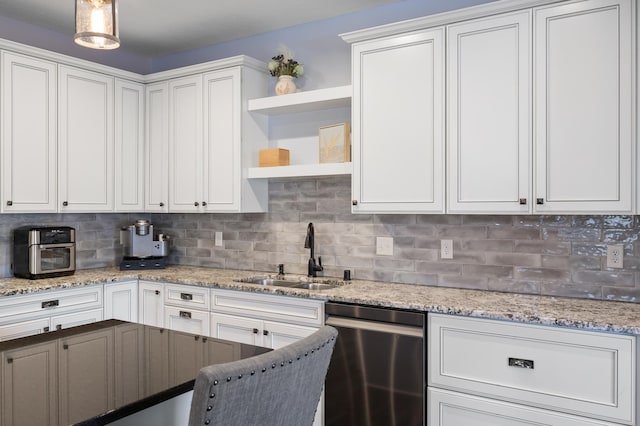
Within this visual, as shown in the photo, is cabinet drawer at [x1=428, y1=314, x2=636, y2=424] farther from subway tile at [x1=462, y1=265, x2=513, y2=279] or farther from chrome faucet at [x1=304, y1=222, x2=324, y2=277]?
chrome faucet at [x1=304, y1=222, x2=324, y2=277]

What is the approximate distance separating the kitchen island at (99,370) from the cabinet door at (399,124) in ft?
4.71

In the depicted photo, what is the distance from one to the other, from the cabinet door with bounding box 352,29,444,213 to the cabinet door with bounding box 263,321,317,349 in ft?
2.51

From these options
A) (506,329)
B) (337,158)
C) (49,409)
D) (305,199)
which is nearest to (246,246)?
(305,199)

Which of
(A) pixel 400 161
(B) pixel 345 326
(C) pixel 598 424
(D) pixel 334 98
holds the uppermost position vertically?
(D) pixel 334 98

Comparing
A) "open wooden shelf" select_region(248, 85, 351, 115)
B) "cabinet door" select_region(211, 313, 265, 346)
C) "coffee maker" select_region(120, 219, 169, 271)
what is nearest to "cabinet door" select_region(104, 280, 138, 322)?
"coffee maker" select_region(120, 219, 169, 271)

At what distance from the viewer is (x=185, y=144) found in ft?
12.2

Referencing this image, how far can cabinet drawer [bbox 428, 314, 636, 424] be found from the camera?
1965mm

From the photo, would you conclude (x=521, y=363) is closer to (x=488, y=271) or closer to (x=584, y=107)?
(x=488, y=271)

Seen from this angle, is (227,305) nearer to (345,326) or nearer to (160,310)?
(160,310)

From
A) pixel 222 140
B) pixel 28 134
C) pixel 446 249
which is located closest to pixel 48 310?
pixel 28 134

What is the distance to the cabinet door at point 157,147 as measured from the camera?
382 centimetres

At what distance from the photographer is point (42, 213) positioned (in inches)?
137

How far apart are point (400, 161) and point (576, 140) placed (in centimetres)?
87

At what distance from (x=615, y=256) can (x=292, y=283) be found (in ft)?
6.16
